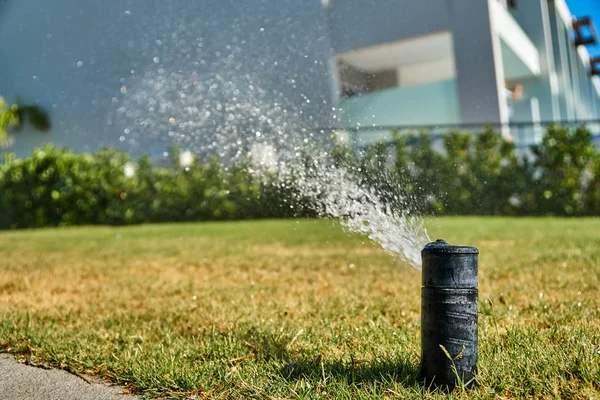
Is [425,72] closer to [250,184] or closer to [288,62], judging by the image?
[250,184]

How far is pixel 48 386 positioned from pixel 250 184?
27.1 feet

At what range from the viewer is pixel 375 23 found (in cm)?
1068

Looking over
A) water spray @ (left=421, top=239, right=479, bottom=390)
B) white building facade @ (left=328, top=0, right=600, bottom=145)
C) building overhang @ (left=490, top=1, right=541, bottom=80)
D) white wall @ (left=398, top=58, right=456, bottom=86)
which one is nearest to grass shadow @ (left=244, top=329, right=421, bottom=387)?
water spray @ (left=421, top=239, right=479, bottom=390)

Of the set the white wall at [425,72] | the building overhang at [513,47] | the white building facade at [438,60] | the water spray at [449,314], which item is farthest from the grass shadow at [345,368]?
the white wall at [425,72]

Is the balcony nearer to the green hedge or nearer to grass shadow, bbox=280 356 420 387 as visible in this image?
the green hedge

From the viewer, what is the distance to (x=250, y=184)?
34.5ft

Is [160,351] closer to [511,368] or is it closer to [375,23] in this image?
[511,368]

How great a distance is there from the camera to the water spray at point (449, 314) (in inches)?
76.4

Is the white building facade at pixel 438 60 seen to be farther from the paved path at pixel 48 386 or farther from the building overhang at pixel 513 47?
the paved path at pixel 48 386

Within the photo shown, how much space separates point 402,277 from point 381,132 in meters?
6.04

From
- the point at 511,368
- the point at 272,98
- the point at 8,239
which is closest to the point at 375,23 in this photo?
the point at 272,98

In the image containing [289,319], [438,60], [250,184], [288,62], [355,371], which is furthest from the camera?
[438,60]

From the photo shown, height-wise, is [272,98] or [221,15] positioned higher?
[221,15]

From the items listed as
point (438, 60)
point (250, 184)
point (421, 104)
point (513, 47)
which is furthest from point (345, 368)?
point (513, 47)
